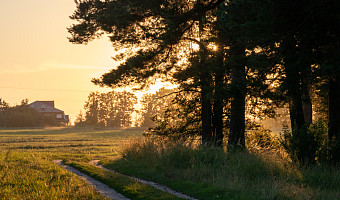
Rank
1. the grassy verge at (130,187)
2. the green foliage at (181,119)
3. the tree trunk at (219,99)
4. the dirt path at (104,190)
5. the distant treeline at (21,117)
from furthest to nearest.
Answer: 1. the distant treeline at (21,117)
2. the green foliage at (181,119)
3. the tree trunk at (219,99)
4. the dirt path at (104,190)
5. the grassy verge at (130,187)

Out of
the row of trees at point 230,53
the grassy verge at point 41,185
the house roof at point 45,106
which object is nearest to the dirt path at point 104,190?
the grassy verge at point 41,185

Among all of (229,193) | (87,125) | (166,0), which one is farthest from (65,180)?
(87,125)

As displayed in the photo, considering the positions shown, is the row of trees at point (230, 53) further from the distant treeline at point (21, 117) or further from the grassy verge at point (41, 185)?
the distant treeline at point (21, 117)

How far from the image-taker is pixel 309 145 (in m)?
13.2

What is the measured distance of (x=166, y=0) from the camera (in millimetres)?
15852

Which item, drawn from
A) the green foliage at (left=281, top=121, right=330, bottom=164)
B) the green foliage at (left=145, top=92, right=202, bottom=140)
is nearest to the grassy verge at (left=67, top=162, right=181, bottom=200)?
the green foliage at (left=281, top=121, right=330, bottom=164)

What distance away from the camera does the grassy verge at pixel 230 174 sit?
9.42 meters

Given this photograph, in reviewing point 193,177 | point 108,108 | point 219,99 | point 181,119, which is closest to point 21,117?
Result: point 108,108

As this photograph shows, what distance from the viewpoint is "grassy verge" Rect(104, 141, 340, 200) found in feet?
30.9

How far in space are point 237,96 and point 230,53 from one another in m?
2.21

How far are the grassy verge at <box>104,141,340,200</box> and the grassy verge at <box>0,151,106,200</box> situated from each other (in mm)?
2642

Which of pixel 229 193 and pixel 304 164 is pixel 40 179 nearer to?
pixel 229 193

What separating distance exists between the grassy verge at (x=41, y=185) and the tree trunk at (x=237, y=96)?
24.0 feet

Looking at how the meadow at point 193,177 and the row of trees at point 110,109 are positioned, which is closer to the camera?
the meadow at point 193,177
